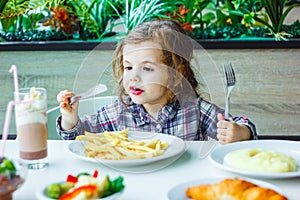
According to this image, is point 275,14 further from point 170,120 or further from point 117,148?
point 117,148

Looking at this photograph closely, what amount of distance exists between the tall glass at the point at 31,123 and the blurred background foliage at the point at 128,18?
1649mm

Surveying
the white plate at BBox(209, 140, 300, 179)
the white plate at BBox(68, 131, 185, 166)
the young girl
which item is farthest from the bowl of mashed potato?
the young girl

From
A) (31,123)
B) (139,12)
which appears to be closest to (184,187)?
(31,123)

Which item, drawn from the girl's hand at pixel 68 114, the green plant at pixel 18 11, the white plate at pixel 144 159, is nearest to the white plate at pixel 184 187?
the white plate at pixel 144 159

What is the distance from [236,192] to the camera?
93 cm

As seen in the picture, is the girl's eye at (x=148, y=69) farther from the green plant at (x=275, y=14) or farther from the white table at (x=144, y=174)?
the green plant at (x=275, y=14)

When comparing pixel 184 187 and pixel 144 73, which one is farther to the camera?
pixel 144 73

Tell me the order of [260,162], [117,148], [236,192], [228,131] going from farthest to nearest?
[228,131] < [117,148] < [260,162] < [236,192]

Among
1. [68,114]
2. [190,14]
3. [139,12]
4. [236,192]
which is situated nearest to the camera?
[236,192]

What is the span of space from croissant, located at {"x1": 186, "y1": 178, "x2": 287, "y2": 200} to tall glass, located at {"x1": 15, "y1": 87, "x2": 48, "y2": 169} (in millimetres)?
398

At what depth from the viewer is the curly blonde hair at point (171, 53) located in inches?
67.6

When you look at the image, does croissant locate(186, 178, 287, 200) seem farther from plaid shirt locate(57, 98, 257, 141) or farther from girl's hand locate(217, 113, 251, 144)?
plaid shirt locate(57, 98, 257, 141)

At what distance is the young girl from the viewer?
5.37ft

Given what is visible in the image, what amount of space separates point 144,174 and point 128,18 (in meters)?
1.75
